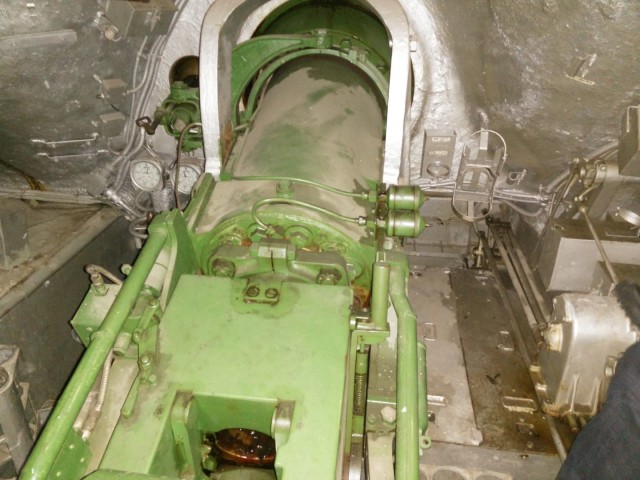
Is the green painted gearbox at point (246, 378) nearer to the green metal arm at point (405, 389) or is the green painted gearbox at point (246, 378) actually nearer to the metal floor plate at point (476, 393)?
the green metal arm at point (405, 389)

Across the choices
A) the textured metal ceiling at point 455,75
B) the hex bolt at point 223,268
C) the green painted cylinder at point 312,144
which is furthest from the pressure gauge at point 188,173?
the hex bolt at point 223,268

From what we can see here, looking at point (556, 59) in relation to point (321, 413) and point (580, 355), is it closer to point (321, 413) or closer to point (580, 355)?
point (580, 355)

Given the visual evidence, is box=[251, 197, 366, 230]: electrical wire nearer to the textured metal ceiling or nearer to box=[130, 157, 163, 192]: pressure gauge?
the textured metal ceiling

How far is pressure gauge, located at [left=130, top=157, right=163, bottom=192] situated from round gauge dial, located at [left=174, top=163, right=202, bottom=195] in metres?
0.14

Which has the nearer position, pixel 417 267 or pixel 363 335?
pixel 363 335

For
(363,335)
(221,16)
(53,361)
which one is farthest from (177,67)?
(363,335)

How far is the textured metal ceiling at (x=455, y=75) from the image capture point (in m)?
2.01

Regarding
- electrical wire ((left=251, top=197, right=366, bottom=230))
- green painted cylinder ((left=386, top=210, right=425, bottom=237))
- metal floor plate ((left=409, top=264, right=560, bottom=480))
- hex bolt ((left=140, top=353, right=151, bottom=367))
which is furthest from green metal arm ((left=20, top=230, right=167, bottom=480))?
metal floor plate ((left=409, top=264, right=560, bottom=480))

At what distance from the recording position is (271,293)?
4.83 ft

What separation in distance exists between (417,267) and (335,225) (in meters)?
1.59

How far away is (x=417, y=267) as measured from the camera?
3152 millimetres

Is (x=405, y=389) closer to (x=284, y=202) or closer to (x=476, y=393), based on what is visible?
(x=284, y=202)

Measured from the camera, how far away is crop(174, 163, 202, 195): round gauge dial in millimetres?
3170

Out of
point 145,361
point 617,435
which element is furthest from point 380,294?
point 617,435
